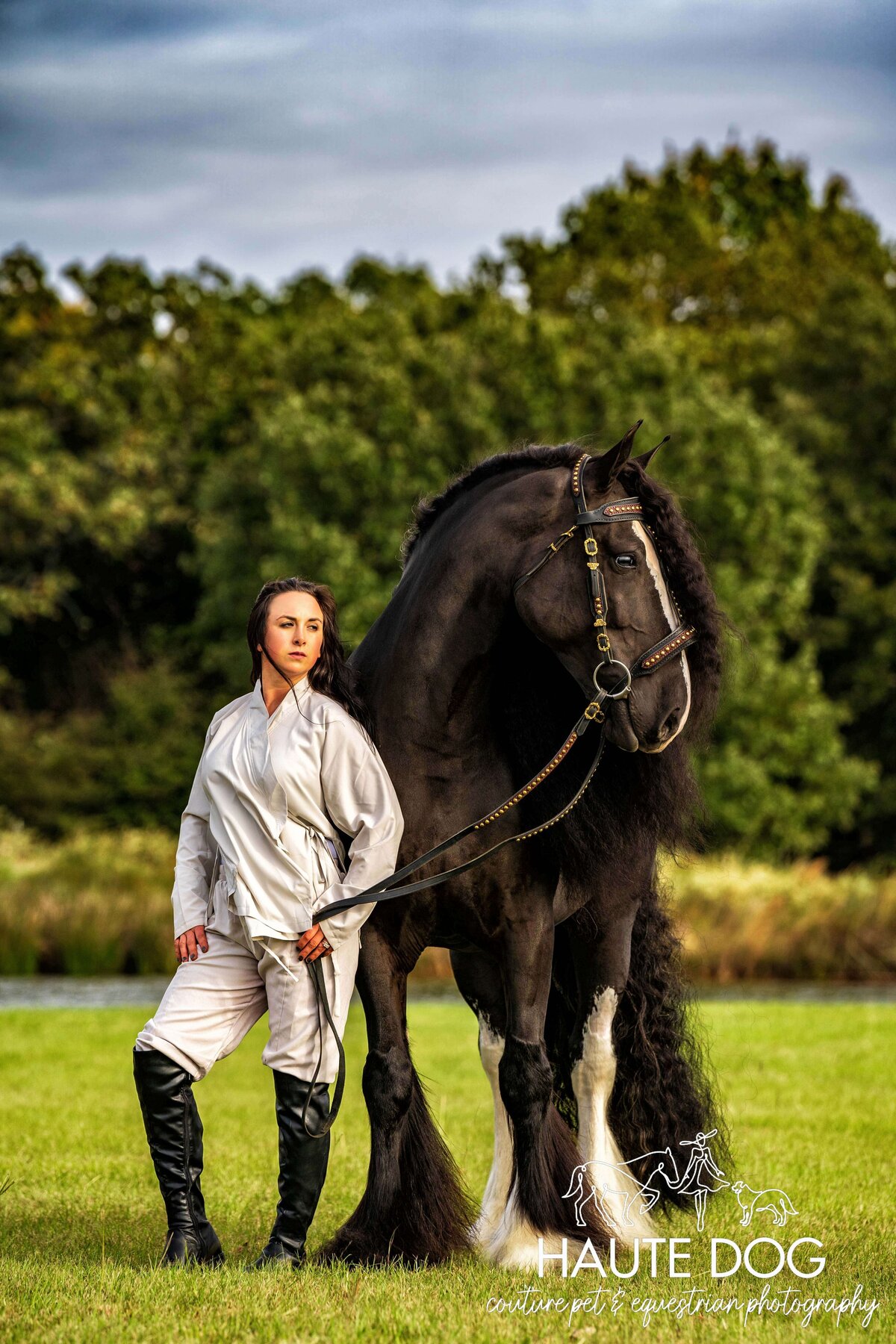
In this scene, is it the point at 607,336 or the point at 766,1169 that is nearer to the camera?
the point at 766,1169

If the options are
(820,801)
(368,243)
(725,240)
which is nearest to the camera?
(820,801)

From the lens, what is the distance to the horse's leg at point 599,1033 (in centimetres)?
484

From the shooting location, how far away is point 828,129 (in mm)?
34594

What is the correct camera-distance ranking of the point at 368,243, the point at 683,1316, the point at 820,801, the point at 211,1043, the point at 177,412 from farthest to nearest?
the point at 368,243 < the point at 177,412 < the point at 820,801 < the point at 211,1043 < the point at 683,1316

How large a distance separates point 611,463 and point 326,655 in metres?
1.02

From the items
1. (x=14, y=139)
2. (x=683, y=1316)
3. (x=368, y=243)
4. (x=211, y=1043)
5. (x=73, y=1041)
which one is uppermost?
(x=368, y=243)

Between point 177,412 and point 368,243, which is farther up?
point 368,243

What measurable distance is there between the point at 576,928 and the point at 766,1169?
88.0 inches

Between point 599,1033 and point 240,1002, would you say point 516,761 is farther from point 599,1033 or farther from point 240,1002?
point 599,1033

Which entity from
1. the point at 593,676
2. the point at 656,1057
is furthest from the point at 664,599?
the point at 656,1057

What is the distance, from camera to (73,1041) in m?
11.3

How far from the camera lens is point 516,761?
4297 millimetres

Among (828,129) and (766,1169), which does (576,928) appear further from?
(828,129)

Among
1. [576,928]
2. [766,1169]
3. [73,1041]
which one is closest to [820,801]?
[73,1041]
